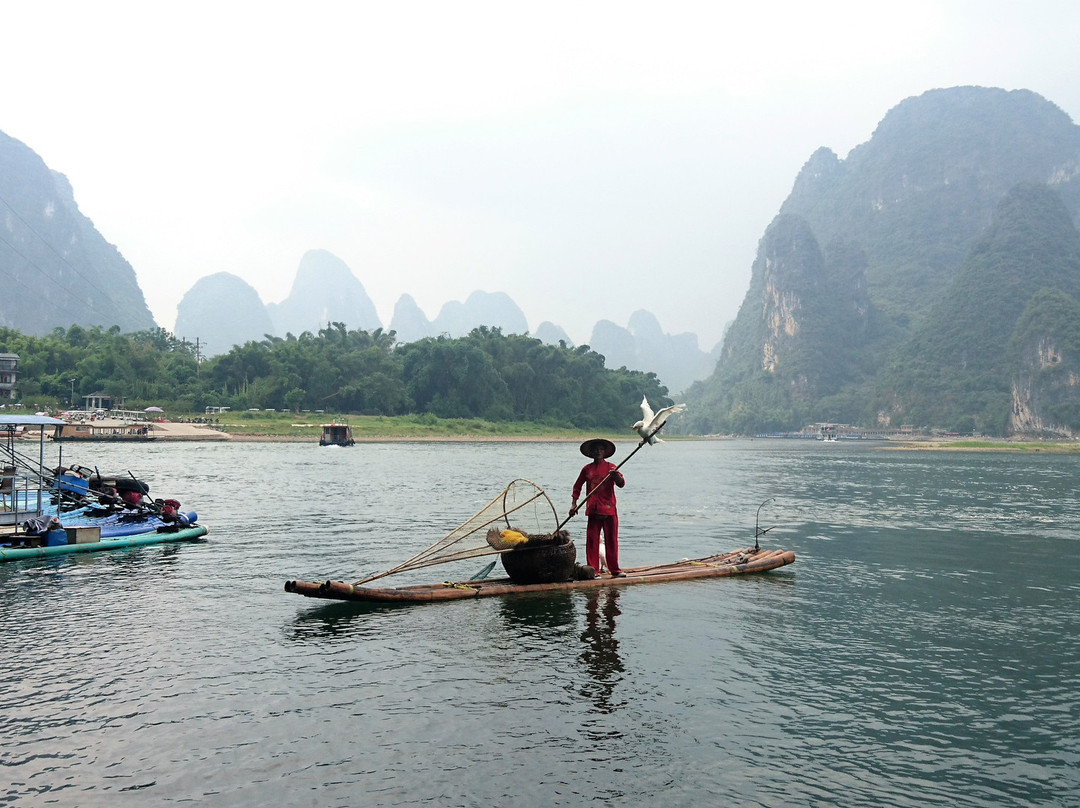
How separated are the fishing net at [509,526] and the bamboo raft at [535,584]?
19.8 inches

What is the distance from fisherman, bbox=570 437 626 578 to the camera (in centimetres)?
1369

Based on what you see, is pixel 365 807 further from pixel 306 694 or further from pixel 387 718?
pixel 306 694

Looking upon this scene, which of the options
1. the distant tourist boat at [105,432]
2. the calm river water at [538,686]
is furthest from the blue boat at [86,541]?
the distant tourist boat at [105,432]

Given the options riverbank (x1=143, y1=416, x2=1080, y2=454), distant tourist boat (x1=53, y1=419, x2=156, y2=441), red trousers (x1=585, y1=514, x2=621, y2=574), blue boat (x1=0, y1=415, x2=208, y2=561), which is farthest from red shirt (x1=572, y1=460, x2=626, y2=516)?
riverbank (x1=143, y1=416, x2=1080, y2=454)

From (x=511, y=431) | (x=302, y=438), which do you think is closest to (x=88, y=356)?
(x=302, y=438)

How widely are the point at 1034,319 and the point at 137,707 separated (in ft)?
581

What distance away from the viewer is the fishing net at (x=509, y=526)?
13204 millimetres

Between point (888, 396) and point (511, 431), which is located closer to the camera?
point (511, 431)

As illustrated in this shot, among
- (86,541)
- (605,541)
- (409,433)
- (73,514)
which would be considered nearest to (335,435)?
(409,433)

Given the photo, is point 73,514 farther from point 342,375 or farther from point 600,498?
point 342,375

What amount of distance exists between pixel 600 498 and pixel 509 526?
5.67 feet

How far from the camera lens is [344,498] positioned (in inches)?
1232

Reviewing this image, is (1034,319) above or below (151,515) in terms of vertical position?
above

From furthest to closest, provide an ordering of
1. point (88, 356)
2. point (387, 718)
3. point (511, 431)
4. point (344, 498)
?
point (511, 431)
point (88, 356)
point (344, 498)
point (387, 718)
